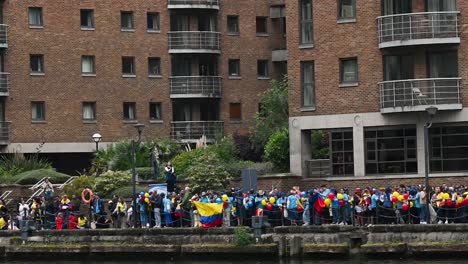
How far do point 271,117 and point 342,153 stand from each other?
1476 cm

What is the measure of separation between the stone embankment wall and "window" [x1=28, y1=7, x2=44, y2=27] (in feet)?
90.9

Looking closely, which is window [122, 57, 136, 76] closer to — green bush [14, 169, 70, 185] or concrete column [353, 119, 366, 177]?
green bush [14, 169, 70, 185]

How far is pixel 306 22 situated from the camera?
253 feet

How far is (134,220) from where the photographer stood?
6419cm

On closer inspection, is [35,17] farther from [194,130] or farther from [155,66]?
[194,130]

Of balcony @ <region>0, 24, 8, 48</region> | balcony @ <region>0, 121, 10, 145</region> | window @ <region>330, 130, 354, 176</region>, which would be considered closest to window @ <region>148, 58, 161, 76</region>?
balcony @ <region>0, 24, 8, 48</region>

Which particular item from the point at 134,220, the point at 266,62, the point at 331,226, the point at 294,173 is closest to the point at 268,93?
the point at 266,62

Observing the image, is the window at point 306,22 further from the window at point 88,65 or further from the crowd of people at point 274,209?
the window at point 88,65

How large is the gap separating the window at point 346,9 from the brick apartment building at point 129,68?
20.6m

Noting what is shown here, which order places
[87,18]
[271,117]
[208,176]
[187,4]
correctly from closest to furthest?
[208,176]
[271,117]
[87,18]
[187,4]

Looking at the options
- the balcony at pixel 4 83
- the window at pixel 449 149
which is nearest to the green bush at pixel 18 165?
the balcony at pixel 4 83

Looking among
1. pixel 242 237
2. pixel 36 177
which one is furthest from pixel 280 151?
pixel 242 237

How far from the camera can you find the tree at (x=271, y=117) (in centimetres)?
8962

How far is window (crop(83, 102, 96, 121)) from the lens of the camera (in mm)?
93694
